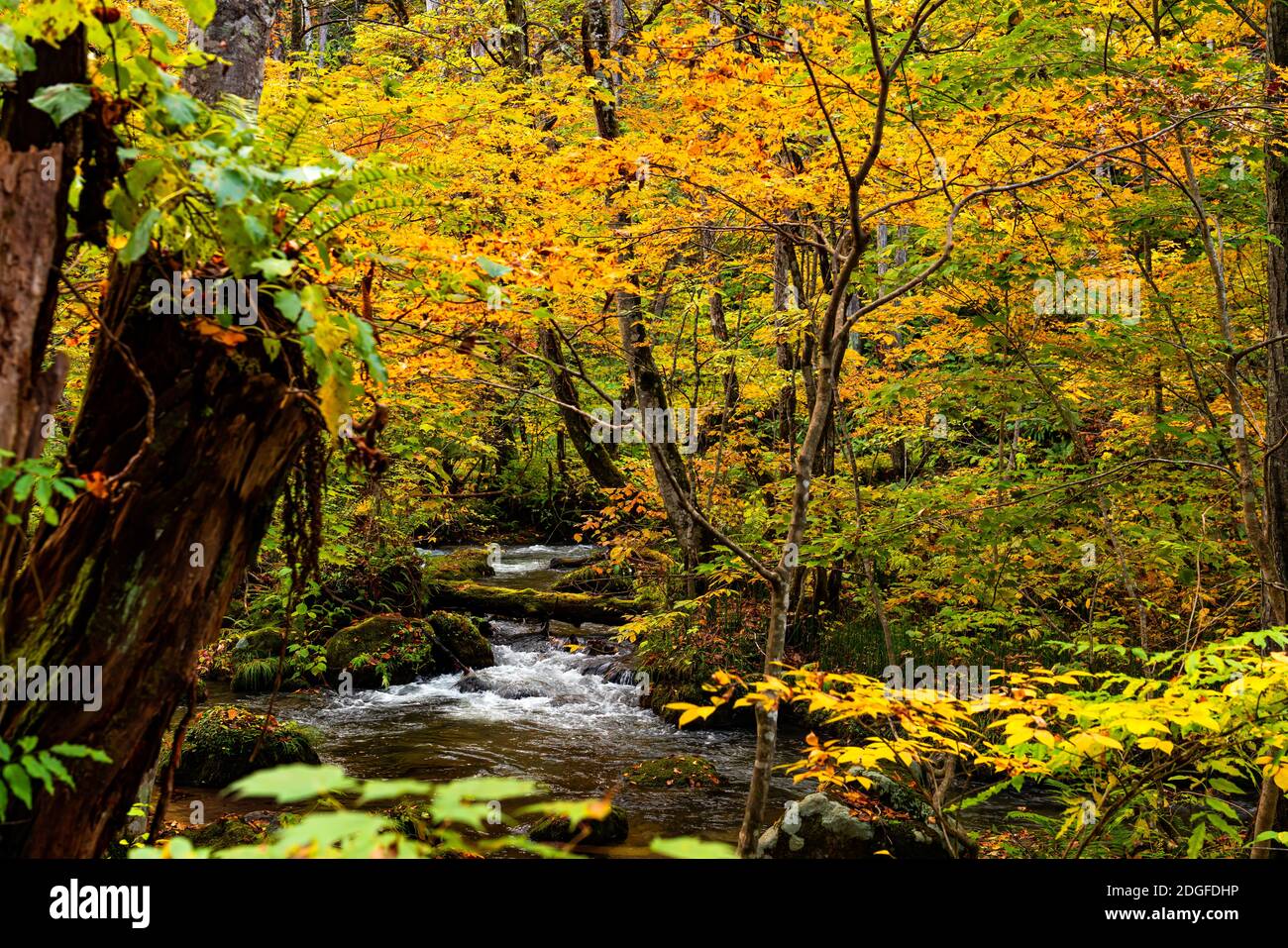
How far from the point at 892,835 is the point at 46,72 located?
662 cm

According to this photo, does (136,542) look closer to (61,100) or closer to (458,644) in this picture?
(61,100)

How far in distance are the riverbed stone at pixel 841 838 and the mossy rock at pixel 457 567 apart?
9.57 m

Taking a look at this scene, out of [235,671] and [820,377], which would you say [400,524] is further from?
[820,377]

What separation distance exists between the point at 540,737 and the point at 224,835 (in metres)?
4.44

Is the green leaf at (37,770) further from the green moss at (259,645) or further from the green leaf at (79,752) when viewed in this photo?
the green moss at (259,645)

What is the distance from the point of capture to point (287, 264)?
6.43 ft

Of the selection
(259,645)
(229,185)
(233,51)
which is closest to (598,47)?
(233,51)

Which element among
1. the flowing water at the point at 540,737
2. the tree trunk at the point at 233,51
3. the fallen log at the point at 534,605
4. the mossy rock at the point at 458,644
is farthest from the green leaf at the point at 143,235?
the fallen log at the point at 534,605

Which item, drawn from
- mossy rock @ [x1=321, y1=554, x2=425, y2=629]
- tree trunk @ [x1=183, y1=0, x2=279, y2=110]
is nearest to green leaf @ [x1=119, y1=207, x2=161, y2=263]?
tree trunk @ [x1=183, y1=0, x2=279, y2=110]

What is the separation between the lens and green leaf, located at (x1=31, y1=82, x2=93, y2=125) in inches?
76.0

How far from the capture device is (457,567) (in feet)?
53.0

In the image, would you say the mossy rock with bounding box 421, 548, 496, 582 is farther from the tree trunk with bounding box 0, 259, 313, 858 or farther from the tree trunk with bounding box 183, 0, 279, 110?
the tree trunk with bounding box 0, 259, 313, 858

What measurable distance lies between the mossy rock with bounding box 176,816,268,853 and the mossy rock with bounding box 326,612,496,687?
4.79 meters

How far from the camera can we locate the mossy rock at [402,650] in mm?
11945
